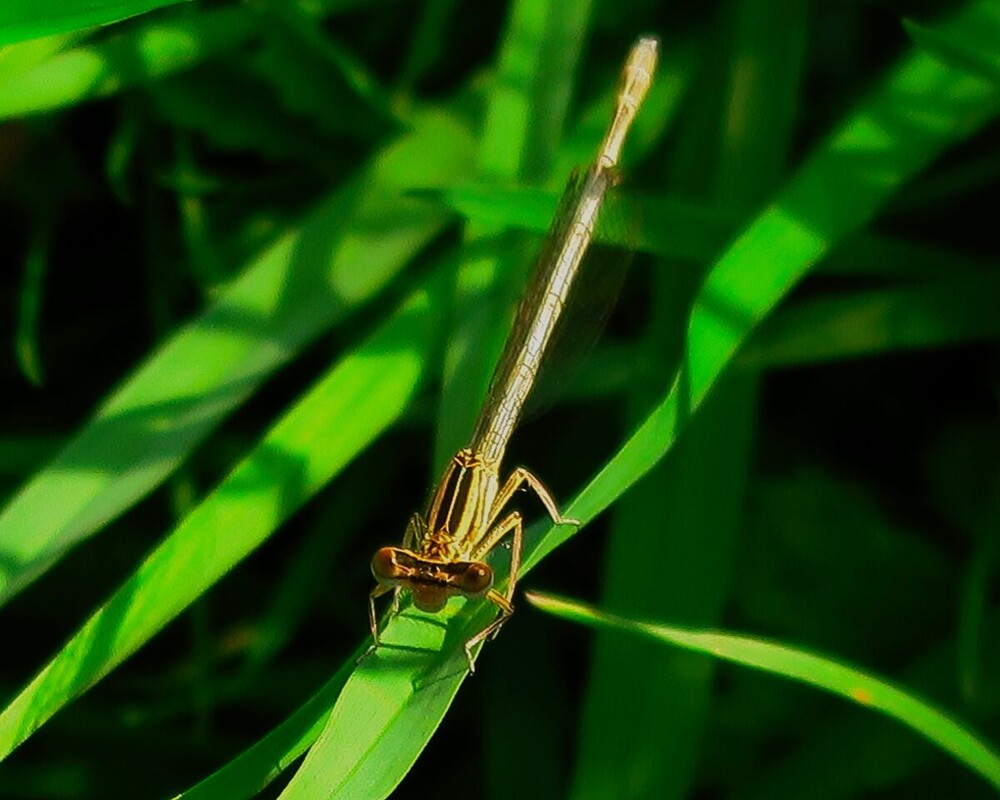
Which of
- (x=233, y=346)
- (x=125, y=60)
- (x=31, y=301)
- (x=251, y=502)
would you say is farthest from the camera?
(x=31, y=301)

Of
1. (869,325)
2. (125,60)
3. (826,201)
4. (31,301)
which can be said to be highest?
(125,60)

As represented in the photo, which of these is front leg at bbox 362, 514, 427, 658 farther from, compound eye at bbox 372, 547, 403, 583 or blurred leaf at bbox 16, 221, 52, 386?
blurred leaf at bbox 16, 221, 52, 386

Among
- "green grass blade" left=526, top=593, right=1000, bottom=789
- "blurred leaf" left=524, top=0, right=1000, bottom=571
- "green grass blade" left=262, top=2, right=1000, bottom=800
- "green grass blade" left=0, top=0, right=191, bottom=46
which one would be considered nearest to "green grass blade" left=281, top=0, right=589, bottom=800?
"green grass blade" left=262, top=2, right=1000, bottom=800

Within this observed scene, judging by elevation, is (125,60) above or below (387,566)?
above

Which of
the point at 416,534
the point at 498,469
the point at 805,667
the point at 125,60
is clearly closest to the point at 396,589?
the point at 416,534

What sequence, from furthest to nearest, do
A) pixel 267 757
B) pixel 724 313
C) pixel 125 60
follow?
pixel 125 60 → pixel 724 313 → pixel 267 757

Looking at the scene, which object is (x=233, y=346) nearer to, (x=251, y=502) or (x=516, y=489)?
(x=251, y=502)

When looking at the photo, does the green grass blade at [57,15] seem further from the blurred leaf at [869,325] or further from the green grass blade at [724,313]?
the blurred leaf at [869,325]
